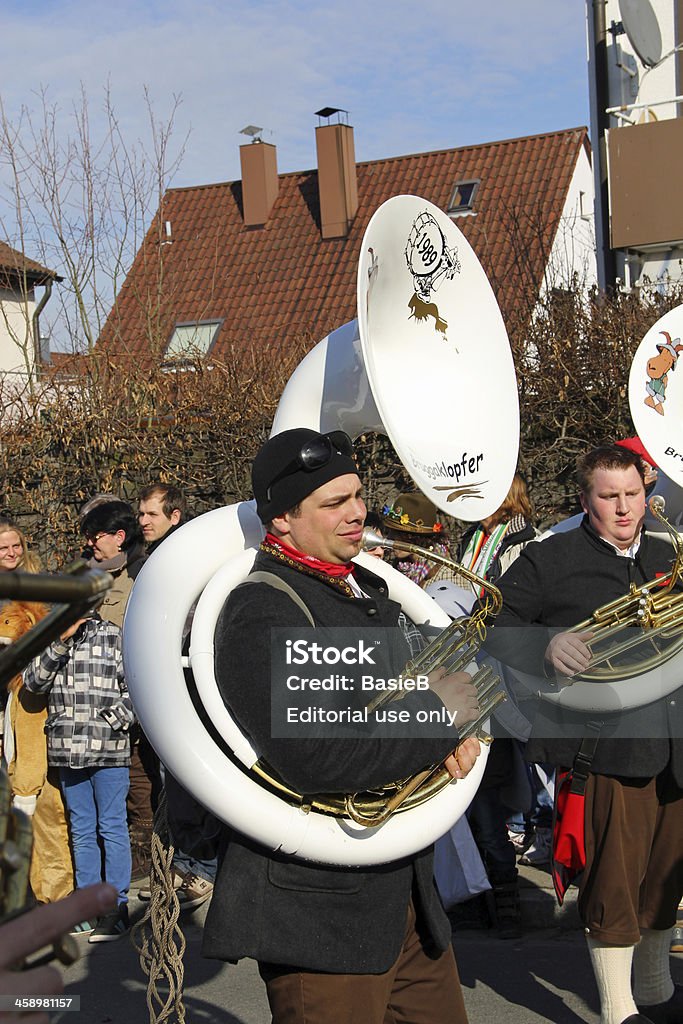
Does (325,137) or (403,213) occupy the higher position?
(325,137)

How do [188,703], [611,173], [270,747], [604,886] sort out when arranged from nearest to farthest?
[270,747], [188,703], [604,886], [611,173]

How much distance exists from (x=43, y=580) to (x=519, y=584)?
280 cm

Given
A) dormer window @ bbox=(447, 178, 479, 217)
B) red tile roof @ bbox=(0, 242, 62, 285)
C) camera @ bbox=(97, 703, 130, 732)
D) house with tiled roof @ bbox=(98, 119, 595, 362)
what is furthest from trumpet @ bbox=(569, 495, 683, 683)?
dormer window @ bbox=(447, 178, 479, 217)

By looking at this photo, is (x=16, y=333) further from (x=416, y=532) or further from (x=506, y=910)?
(x=416, y=532)

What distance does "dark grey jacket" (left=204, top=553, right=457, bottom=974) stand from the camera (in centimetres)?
257

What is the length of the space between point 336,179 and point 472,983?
16.5 meters

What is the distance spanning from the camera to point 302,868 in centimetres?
266

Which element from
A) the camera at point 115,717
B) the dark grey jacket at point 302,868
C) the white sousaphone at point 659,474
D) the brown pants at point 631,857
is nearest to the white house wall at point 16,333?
the camera at point 115,717

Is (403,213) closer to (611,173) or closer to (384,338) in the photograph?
(384,338)

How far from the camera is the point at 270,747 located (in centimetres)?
260

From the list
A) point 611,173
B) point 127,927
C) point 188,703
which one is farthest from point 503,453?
point 611,173

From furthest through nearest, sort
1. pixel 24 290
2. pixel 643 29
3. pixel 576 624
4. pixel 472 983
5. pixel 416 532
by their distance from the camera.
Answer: pixel 24 290
pixel 643 29
pixel 472 983
pixel 576 624
pixel 416 532

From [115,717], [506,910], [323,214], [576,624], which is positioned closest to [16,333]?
[323,214]

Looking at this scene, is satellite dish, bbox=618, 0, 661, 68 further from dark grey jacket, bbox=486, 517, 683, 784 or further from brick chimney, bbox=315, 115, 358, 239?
brick chimney, bbox=315, 115, 358, 239
